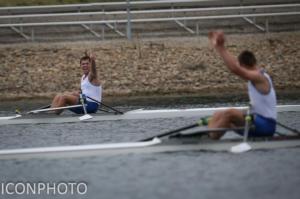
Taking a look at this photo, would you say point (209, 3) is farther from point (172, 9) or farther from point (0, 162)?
point (0, 162)

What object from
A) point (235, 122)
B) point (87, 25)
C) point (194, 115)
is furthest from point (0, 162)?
point (87, 25)

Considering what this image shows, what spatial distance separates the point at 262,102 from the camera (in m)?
12.8

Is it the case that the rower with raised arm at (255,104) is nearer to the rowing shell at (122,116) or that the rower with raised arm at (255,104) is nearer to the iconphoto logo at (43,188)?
the iconphoto logo at (43,188)

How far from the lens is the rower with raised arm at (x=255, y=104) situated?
12578 millimetres

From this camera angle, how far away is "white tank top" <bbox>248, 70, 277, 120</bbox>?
1277 cm

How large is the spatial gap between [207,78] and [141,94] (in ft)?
7.24

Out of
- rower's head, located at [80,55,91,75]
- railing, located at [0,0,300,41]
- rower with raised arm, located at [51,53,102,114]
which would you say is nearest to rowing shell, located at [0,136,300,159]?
rower's head, located at [80,55,91,75]

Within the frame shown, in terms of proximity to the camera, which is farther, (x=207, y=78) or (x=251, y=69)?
(x=207, y=78)

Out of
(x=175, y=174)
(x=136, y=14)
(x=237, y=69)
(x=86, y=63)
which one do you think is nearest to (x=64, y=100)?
(x=86, y=63)

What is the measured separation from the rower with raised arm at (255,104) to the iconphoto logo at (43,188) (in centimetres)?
260

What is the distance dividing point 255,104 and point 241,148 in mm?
735

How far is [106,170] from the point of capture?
12.7 metres

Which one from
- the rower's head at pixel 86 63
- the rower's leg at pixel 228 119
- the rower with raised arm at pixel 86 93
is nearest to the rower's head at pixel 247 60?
the rower's leg at pixel 228 119

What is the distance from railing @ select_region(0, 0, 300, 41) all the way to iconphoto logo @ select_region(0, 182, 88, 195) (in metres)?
16.2
